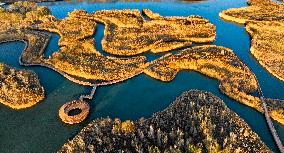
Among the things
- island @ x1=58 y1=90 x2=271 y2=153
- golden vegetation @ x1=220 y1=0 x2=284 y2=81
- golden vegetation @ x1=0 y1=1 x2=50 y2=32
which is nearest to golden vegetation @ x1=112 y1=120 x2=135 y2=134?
island @ x1=58 y1=90 x2=271 y2=153

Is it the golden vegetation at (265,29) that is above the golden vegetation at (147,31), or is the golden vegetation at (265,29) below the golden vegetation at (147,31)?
above

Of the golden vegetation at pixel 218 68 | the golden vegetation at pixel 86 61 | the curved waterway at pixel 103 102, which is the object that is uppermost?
the golden vegetation at pixel 218 68

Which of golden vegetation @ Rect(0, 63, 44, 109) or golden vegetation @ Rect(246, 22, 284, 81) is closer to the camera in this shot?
golden vegetation @ Rect(0, 63, 44, 109)

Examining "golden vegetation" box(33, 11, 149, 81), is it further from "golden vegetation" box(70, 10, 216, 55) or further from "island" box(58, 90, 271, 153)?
"island" box(58, 90, 271, 153)

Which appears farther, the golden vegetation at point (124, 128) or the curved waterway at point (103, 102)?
the curved waterway at point (103, 102)

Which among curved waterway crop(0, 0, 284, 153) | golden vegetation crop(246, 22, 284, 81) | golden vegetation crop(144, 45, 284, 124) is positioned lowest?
curved waterway crop(0, 0, 284, 153)

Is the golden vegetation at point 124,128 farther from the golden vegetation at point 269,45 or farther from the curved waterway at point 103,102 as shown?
the golden vegetation at point 269,45

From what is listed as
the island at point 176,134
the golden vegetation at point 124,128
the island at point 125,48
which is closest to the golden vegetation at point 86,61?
the island at point 125,48
